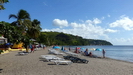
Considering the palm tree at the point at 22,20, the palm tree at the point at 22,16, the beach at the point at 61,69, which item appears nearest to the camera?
the beach at the point at 61,69

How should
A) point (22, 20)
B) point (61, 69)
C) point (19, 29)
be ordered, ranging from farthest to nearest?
point (22, 20) → point (19, 29) → point (61, 69)

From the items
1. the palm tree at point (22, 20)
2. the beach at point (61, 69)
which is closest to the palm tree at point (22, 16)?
the palm tree at point (22, 20)

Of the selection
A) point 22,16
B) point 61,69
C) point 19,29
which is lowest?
point 61,69

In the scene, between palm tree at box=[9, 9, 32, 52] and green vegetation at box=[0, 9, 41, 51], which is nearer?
green vegetation at box=[0, 9, 41, 51]

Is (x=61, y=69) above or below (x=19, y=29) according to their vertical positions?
below

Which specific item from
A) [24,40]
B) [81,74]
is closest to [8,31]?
[24,40]

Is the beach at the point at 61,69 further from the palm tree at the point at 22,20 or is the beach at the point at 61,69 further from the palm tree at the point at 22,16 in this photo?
the palm tree at the point at 22,16

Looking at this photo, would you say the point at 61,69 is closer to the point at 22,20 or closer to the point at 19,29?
the point at 19,29

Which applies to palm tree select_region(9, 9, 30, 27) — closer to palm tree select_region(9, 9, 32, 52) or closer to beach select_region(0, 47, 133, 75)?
palm tree select_region(9, 9, 32, 52)

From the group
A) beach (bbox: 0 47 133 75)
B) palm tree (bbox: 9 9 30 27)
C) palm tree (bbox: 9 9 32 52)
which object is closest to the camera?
beach (bbox: 0 47 133 75)

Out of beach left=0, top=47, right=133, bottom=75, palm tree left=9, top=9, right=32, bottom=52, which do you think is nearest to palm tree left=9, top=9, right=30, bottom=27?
palm tree left=9, top=9, right=32, bottom=52

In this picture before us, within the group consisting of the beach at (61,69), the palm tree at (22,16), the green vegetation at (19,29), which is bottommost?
the beach at (61,69)

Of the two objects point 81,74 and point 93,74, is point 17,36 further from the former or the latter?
point 93,74

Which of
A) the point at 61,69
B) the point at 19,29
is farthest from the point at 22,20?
the point at 61,69
